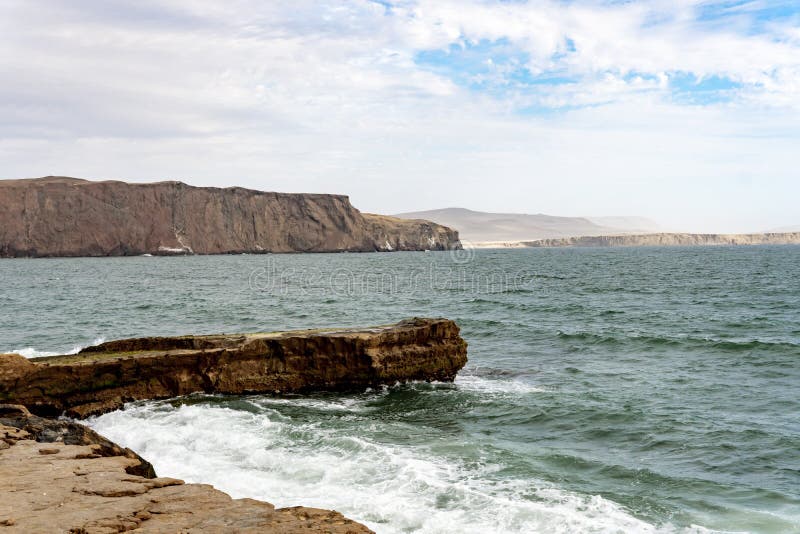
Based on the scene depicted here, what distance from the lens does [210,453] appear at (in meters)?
11.9

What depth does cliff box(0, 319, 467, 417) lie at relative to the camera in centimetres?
1426

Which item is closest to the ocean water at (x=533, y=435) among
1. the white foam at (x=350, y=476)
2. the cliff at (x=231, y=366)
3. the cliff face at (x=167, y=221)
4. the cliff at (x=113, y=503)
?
the white foam at (x=350, y=476)

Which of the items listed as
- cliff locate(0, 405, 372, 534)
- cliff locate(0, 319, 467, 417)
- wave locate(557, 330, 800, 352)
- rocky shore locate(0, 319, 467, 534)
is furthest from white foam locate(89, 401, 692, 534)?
wave locate(557, 330, 800, 352)

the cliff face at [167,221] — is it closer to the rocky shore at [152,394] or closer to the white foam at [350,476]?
the rocky shore at [152,394]

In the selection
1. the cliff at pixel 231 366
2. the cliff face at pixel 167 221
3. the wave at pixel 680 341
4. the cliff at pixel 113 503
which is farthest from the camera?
the cliff face at pixel 167 221

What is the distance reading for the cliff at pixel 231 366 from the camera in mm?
14258

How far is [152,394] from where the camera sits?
15375 mm

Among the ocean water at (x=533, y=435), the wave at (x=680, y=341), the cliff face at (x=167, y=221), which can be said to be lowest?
the ocean water at (x=533, y=435)

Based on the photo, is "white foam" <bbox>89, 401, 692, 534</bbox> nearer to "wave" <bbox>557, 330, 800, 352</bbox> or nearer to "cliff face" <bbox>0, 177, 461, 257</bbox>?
"wave" <bbox>557, 330, 800, 352</bbox>

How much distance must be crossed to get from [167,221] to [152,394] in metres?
147

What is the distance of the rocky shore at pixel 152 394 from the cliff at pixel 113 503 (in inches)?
0.4

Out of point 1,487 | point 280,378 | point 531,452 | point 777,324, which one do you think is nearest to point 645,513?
point 531,452

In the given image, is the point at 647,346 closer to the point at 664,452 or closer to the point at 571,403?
the point at 571,403

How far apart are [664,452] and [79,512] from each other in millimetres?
10284
